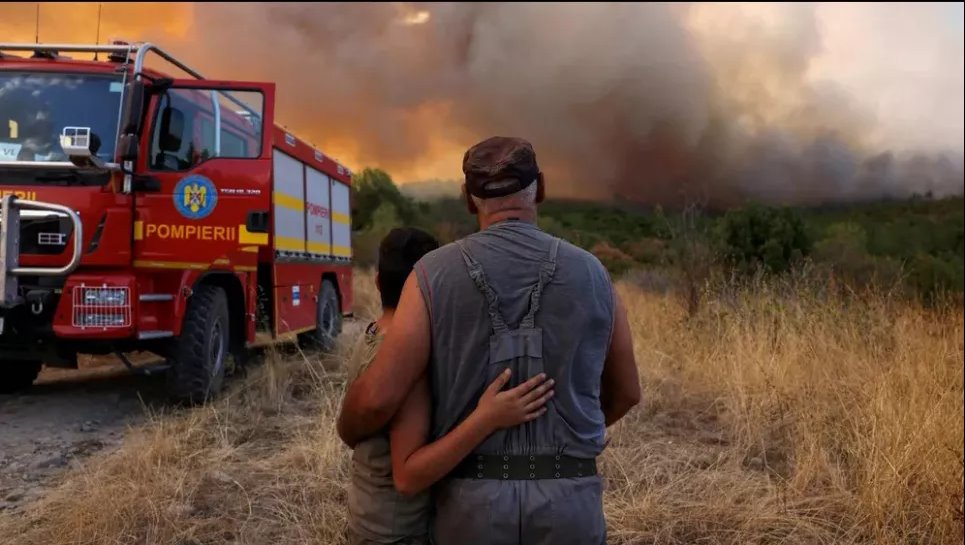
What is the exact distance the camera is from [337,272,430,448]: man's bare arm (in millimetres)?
Answer: 1892

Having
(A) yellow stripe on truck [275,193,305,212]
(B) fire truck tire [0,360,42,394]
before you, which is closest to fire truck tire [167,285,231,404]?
(A) yellow stripe on truck [275,193,305,212]

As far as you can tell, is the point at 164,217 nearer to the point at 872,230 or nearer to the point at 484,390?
the point at 484,390

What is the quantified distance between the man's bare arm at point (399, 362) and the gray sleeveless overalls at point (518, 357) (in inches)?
1.3

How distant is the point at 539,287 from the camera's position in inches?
73.9

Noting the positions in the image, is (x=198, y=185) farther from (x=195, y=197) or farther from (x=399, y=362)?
(x=399, y=362)

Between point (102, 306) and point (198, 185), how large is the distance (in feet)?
3.98

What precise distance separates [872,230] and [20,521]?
3490cm

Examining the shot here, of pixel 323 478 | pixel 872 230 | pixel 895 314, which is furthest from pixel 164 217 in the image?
pixel 872 230

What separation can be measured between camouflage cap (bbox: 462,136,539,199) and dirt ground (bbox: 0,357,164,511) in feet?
10.5

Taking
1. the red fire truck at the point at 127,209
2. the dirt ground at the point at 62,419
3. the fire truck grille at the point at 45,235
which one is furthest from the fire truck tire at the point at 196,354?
the fire truck grille at the point at 45,235

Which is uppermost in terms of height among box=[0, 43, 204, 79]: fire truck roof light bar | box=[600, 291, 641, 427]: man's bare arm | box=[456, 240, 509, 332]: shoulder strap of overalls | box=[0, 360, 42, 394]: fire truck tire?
box=[0, 43, 204, 79]: fire truck roof light bar

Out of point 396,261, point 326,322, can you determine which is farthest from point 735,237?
point 396,261

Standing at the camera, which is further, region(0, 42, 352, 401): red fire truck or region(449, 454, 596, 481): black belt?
region(0, 42, 352, 401): red fire truck

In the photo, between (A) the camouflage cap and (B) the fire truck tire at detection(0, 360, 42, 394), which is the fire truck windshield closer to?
(B) the fire truck tire at detection(0, 360, 42, 394)
